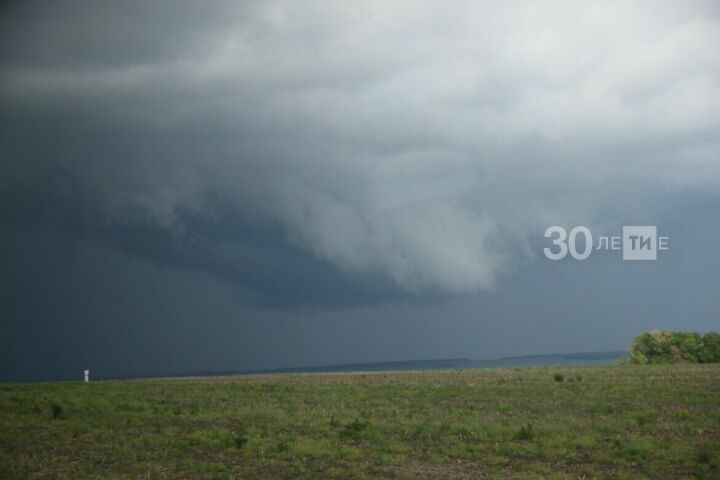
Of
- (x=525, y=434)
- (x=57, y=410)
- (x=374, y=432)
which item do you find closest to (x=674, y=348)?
(x=525, y=434)

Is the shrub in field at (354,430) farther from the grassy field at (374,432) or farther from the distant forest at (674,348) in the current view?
the distant forest at (674,348)

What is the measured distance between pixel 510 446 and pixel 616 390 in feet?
54.5

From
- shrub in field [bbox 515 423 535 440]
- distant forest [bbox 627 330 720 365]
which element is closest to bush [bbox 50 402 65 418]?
shrub in field [bbox 515 423 535 440]

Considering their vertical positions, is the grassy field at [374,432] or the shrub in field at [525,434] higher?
the shrub in field at [525,434]

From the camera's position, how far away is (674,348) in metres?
80.1

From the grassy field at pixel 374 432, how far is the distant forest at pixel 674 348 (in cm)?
4217

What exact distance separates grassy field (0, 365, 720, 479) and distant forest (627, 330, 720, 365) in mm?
42165

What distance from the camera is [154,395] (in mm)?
39688

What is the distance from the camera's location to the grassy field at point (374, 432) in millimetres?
20328

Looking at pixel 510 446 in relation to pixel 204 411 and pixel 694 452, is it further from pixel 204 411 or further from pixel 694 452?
pixel 204 411

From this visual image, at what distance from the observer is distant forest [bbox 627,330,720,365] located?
79.1m

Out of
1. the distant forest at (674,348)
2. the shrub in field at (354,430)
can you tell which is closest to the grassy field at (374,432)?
the shrub in field at (354,430)

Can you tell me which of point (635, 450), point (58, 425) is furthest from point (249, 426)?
point (635, 450)

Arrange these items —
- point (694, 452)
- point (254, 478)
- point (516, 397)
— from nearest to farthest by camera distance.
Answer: point (254, 478), point (694, 452), point (516, 397)
